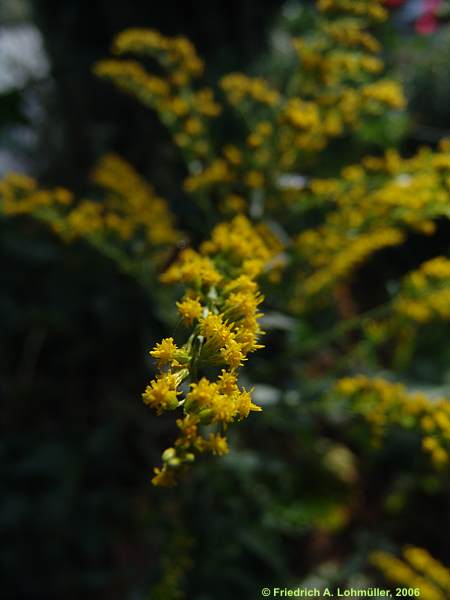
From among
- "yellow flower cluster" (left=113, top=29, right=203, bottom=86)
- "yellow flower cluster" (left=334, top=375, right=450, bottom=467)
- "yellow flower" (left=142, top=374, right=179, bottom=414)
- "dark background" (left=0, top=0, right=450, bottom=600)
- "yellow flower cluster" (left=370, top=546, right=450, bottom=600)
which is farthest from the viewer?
"dark background" (left=0, top=0, right=450, bottom=600)

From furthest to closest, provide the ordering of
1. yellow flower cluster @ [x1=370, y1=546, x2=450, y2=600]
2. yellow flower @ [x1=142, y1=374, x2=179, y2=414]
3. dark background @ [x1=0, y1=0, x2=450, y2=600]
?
1. dark background @ [x1=0, y1=0, x2=450, y2=600]
2. yellow flower cluster @ [x1=370, y1=546, x2=450, y2=600]
3. yellow flower @ [x1=142, y1=374, x2=179, y2=414]

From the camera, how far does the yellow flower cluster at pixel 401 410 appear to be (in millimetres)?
1083

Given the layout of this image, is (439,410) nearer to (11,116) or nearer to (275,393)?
(275,393)

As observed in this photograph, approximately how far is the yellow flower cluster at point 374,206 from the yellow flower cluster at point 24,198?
70 cm

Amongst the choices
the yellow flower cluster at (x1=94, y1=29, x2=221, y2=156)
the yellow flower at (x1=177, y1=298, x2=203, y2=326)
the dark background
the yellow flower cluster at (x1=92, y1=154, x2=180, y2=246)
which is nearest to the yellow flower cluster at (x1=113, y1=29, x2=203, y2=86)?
the yellow flower cluster at (x1=94, y1=29, x2=221, y2=156)

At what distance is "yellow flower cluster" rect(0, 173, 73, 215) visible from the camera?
4.47ft

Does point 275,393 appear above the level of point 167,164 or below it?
below

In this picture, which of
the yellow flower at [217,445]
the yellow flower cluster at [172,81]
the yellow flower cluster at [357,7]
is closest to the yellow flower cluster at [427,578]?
the yellow flower at [217,445]

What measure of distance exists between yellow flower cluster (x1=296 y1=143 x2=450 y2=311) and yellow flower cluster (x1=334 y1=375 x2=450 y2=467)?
41 cm

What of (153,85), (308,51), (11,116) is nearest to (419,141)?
(308,51)

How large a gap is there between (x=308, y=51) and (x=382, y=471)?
179 centimetres

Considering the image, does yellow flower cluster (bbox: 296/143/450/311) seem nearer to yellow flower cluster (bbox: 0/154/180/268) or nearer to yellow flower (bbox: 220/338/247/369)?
yellow flower cluster (bbox: 0/154/180/268)

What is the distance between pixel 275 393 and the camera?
1.57m

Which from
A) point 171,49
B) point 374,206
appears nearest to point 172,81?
point 171,49
